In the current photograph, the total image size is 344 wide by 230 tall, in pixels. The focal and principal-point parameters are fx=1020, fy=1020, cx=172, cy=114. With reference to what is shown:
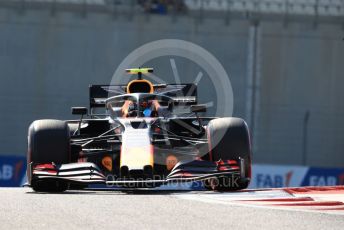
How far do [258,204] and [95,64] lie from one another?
33.2 meters

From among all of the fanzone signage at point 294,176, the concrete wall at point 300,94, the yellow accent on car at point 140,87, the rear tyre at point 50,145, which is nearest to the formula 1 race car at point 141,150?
the rear tyre at point 50,145

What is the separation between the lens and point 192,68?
141ft

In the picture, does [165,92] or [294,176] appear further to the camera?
[294,176]

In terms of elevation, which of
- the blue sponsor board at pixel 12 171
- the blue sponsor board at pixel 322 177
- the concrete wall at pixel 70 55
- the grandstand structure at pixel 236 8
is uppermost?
the grandstand structure at pixel 236 8

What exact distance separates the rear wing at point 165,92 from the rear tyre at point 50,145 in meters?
2.44

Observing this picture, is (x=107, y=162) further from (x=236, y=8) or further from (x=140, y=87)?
(x=236, y=8)

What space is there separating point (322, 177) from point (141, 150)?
16701 millimetres

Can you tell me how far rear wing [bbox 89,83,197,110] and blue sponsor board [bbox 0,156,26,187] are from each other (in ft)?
36.6

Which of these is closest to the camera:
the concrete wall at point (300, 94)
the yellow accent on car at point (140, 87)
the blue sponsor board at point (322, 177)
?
the yellow accent on car at point (140, 87)

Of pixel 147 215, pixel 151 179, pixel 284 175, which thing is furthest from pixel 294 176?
pixel 147 215

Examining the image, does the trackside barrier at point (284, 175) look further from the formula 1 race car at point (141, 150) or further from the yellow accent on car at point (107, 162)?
the yellow accent on car at point (107, 162)

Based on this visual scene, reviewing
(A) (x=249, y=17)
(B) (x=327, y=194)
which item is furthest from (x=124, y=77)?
(B) (x=327, y=194)

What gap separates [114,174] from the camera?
13289 mm

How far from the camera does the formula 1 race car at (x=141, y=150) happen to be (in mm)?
12492
